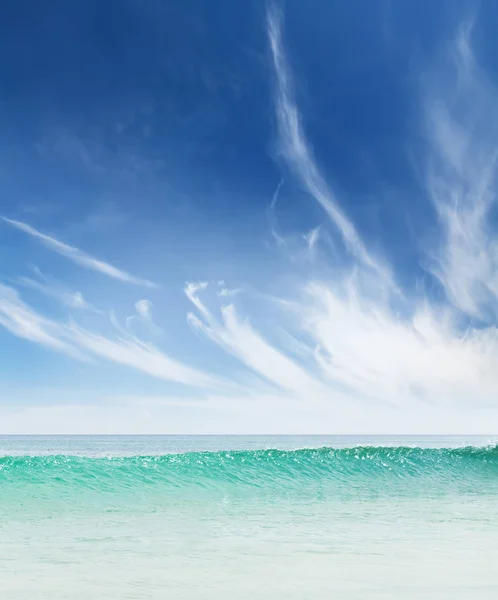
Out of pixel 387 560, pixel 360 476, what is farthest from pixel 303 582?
pixel 360 476

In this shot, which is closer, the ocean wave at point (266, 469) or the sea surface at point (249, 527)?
the sea surface at point (249, 527)

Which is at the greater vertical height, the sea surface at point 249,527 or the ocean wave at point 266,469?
the ocean wave at point 266,469

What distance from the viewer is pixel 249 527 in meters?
9.97

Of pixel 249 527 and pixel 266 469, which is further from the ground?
pixel 266 469

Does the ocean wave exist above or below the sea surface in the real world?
above

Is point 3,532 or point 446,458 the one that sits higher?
point 446,458

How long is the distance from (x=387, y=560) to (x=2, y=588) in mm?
4344

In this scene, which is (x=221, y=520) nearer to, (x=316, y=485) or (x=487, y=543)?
(x=487, y=543)

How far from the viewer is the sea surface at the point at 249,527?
612 centimetres

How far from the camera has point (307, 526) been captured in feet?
32.6

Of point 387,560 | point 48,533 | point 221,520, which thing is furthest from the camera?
point 221,520

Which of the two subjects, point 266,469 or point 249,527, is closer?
point 249,527

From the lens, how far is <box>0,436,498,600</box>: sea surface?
6.12 metres

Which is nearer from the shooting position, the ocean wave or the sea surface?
the sea surface
